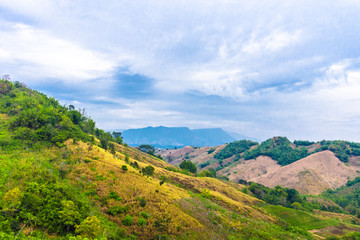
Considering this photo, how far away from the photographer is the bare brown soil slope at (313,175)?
527ft

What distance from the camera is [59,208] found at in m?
29.1

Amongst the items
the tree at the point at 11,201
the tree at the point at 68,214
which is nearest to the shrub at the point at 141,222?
the tree at the point at 68,214

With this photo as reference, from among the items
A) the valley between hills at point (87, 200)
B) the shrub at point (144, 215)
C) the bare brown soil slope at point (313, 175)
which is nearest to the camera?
the valley between hills at point (87, 200)

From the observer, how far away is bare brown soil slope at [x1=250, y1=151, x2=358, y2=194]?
161m

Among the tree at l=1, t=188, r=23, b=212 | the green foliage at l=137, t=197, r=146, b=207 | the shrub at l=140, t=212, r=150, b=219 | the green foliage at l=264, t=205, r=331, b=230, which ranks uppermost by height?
the tree at l=1, t=188, r=23, b=212

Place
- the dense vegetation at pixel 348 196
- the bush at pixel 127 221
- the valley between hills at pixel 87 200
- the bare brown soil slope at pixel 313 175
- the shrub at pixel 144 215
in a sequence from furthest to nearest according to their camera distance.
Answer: the bare brown soil slope at pixel 313 175, the dense vegetation at pixel 348 196, the shrub at pixel 144 215, the bush at pixel 127 221, the valley between hills at pixel 87 200

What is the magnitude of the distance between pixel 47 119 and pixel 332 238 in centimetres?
9716

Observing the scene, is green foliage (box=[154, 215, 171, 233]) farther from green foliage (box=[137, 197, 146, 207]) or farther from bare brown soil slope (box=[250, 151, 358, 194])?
bare brown soil slope (box=[250, 151, 358, 194])

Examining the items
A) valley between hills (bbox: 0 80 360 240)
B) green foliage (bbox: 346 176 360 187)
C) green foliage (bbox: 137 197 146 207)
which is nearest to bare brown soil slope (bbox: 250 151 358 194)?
green foliage (bbox: 346 176 360 187)

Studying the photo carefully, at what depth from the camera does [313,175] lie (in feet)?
552

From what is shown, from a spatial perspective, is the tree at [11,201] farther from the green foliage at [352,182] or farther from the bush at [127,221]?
the green foliage at [352,182]

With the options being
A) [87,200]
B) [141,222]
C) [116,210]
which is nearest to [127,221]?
[141,222]

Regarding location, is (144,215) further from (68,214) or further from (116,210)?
(68,214)

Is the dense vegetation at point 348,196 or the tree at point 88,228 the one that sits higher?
the tree at point 88,228
